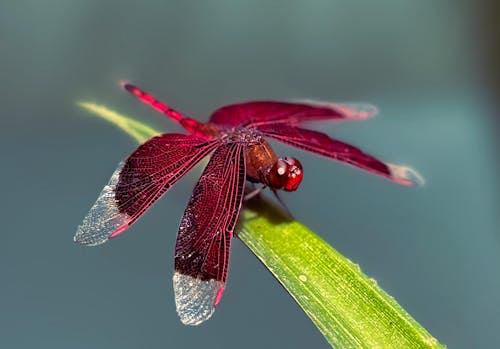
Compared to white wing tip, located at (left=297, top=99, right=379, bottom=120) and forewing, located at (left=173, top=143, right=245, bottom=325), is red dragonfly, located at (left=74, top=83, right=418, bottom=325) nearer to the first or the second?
forewing, located at (left=173, top=143, right=245, bottom=325)

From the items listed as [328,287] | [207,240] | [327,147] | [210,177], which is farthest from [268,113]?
[328,287]

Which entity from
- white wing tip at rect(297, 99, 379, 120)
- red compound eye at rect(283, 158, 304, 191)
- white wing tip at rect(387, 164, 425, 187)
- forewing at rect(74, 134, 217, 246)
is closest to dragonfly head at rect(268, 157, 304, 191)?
red compound eye at rect(283, 158, 304, 191)

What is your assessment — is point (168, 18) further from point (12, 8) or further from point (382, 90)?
point (382, 90)

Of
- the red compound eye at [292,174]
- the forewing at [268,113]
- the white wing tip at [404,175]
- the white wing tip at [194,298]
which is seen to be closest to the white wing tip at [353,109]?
the forewing at [268,113]

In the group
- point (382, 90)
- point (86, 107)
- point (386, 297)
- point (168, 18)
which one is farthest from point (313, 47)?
point (386, 297)

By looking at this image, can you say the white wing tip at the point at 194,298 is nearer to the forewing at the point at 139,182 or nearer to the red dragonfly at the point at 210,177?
the red dragonfly at the point at 210,177

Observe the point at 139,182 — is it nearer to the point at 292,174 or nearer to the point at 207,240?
the point at 207,240
